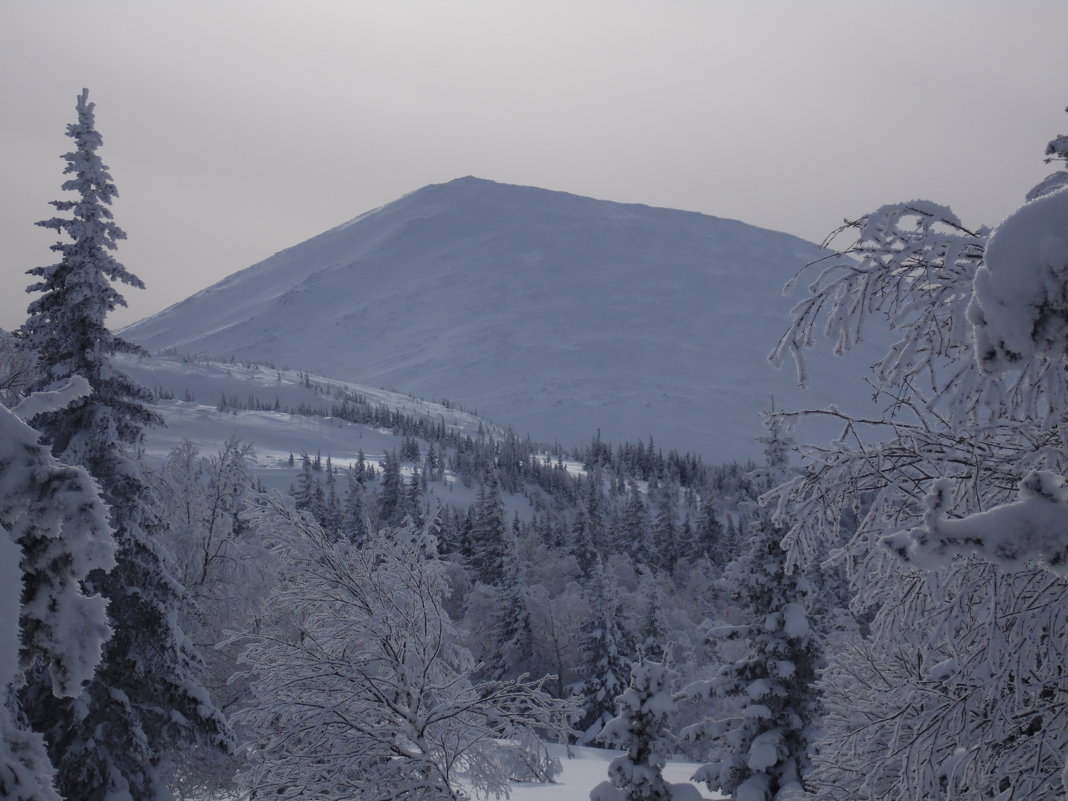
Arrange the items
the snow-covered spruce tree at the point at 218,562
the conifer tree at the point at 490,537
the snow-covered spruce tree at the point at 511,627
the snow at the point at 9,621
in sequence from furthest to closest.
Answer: the conifer tree at the point at 490,537 < the snow-covered spruce tree at the point at 511,627 < the snow-covered spruce tree at the point at 218,562 < the snow at the point at 9,621

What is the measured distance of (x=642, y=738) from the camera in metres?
17.1

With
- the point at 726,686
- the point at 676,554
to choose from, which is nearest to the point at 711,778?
the point at 726,686

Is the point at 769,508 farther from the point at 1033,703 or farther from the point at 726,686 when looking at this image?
the point at 1033,703

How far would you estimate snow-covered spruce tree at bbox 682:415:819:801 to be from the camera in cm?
1891

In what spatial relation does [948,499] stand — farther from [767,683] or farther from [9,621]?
[767,683]

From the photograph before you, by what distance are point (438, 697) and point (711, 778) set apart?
11.2 meters

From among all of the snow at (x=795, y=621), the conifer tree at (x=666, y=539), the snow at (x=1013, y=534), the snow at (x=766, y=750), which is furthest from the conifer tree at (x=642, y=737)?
the conifer tree at (x=666, y=539)

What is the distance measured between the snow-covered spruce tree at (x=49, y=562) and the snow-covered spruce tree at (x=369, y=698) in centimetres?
612

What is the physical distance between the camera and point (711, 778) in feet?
64.4

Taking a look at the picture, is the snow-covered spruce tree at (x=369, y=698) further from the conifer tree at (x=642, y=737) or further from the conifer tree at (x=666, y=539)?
the conifer tree at (x=666, y=539)

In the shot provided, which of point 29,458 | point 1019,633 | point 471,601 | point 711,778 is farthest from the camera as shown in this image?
point 471,601

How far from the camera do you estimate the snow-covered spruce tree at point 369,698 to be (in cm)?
949

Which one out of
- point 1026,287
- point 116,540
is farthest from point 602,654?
point 1026,287

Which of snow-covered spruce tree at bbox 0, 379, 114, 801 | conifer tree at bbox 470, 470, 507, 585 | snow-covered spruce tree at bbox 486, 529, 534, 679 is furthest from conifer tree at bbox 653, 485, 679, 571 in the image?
snow-covered spruce tree at bbox 0, 379, 114, 801
